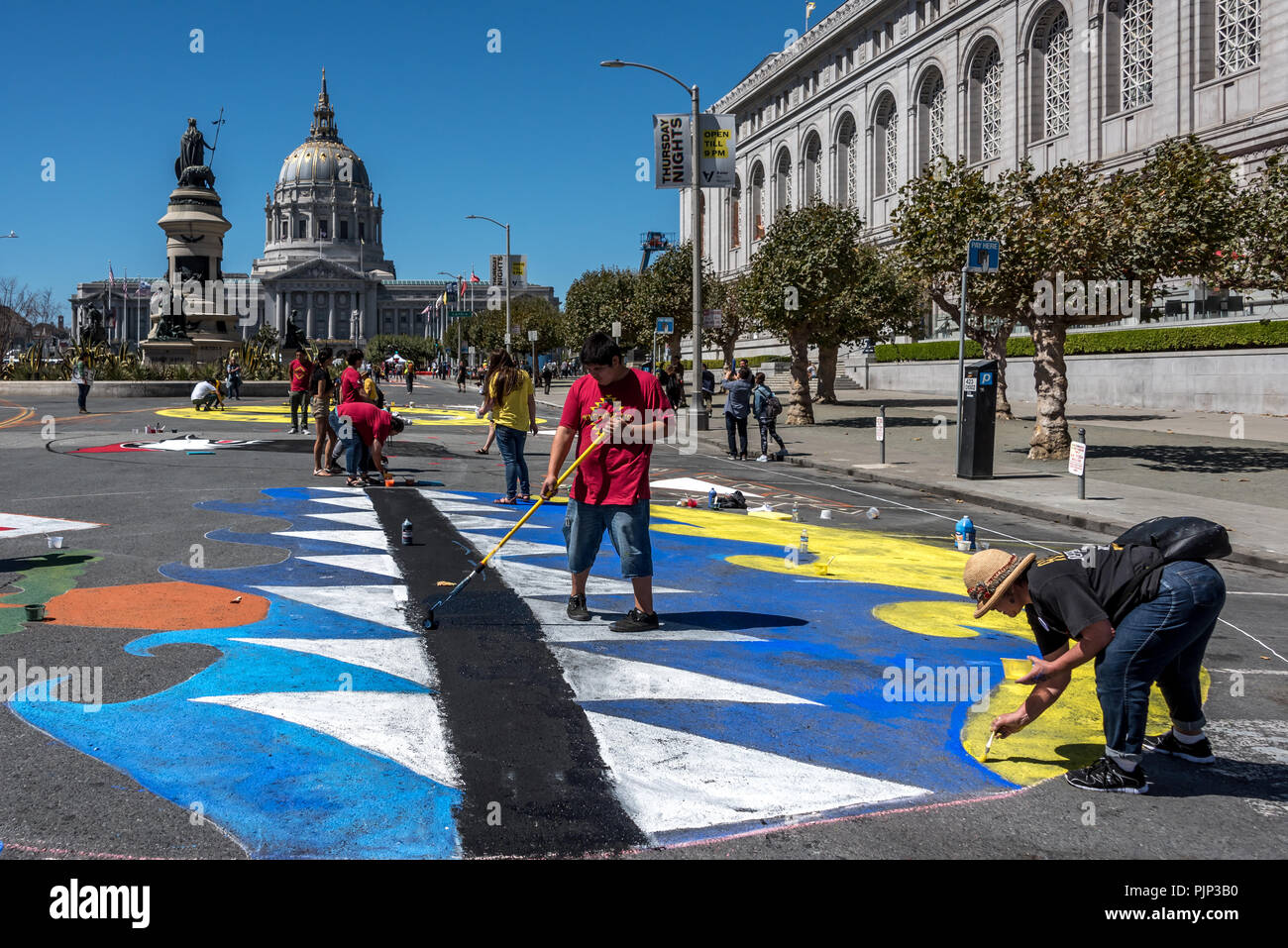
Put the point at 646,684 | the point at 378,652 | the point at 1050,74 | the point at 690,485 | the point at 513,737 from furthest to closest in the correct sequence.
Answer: the point at 1050,74, the point at 690,485, the point at 378,652, the point at 646,684, the point at 513,737

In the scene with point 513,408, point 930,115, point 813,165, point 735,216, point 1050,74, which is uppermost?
point 813,165

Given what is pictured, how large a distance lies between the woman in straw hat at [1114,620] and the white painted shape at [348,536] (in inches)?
276

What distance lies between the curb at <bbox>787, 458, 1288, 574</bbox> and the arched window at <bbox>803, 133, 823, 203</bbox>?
56.3 metres

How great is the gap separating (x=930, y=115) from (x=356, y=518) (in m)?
54.6

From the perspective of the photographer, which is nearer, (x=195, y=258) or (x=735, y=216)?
(x=195, y=258)

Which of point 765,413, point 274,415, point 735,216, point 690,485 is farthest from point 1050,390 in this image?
point 735,216

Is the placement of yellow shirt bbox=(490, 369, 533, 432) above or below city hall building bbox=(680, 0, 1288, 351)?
below

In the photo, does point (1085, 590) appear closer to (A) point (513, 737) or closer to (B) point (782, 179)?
(A) point (513, 737)

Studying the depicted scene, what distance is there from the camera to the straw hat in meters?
4.40

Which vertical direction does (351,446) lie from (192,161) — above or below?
below

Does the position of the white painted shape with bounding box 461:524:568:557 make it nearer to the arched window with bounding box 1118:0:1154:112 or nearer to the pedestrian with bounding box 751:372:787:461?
the pedestrian with bounding box 751:372:787:461

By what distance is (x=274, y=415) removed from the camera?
31828 mm

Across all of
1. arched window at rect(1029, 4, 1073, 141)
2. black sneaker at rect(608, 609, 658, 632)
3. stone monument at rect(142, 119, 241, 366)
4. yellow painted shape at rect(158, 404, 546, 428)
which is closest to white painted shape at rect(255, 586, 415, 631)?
black sneaker at rect(608, 609, 658, 632)
